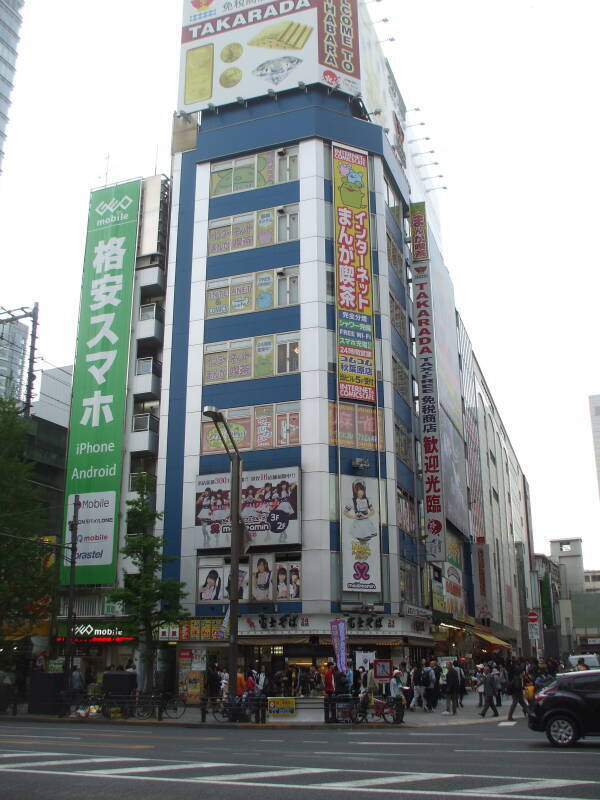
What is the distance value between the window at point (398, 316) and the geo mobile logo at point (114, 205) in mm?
17070

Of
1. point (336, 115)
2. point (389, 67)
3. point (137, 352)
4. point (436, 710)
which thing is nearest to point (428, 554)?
point (436, 710)

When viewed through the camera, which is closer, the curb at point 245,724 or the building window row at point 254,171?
the curb at point 245,724

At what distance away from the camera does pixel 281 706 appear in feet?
86.0

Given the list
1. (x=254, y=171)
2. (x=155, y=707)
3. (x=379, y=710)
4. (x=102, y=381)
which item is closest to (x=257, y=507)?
(x=102, y=381)

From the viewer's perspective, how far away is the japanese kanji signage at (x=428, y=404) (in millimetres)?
47281

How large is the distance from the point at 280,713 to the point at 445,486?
3043cm

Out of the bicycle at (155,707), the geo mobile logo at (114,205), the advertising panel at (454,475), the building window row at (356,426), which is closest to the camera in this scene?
the bicycle at (155,707)

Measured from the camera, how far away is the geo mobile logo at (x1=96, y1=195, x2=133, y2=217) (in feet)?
164

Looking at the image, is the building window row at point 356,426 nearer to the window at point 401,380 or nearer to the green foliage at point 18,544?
the window at point 401,380

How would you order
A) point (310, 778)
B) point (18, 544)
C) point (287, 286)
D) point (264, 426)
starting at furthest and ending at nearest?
point (287, 286) < point (264, 426) < point (18, 544) < point (310, 778)

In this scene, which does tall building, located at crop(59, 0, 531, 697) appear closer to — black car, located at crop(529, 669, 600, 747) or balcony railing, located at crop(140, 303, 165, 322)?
balcony railing, located at crop(140, 303, 165, 322)

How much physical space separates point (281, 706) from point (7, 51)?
12232cm

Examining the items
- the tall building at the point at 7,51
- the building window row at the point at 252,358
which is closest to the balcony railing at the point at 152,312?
the building window row at the point at 252,358

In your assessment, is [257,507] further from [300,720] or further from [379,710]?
[379,710]
